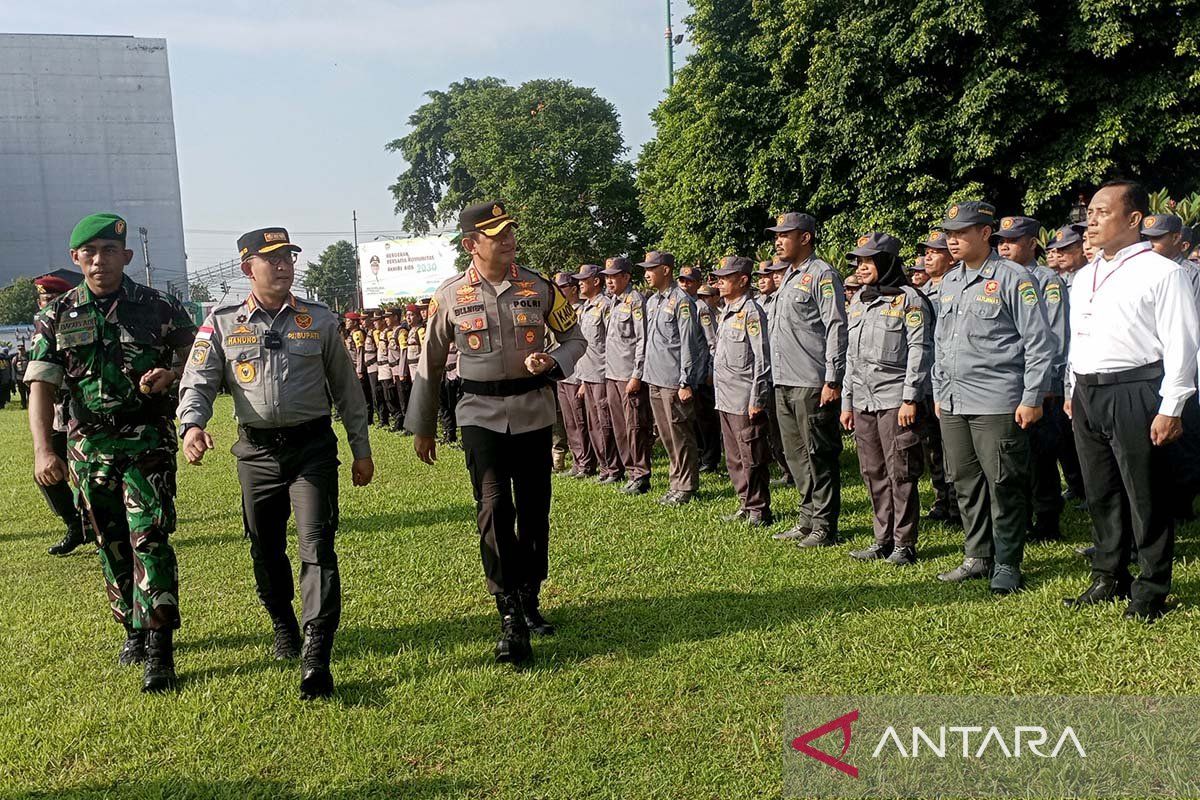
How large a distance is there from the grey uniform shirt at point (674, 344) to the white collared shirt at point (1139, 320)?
3.94 meters

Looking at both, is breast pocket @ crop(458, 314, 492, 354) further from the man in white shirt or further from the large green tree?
the large green tree

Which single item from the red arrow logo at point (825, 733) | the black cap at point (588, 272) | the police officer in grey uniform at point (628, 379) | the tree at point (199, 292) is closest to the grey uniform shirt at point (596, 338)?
the police officer in grey uniform at point (628, 379)

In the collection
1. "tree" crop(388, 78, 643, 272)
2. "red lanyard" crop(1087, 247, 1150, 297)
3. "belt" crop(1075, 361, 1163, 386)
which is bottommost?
"belt" crop(1075, 361, 1163, 386)

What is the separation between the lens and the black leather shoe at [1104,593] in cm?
487

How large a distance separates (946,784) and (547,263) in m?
35.6

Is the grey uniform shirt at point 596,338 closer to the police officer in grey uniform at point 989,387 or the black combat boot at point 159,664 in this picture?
the police officer in grey uniform at point 989,387

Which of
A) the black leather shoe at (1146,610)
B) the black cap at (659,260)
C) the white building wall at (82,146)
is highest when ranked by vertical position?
the white building wall at (82,146)

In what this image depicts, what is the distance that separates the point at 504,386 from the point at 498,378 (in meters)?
0.05

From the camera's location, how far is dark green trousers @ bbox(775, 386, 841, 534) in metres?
6.59

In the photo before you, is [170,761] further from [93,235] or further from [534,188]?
[534,188]

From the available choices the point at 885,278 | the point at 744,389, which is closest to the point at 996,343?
the point at 885,278

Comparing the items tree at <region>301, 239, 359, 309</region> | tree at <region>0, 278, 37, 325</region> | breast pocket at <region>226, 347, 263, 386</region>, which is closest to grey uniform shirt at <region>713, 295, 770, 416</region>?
breast pocket at <region>226, 347, 263, 386</region>

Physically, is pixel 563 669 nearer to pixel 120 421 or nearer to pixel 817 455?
pixel 120 421

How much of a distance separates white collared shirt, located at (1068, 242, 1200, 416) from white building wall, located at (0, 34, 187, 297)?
85318 mm
